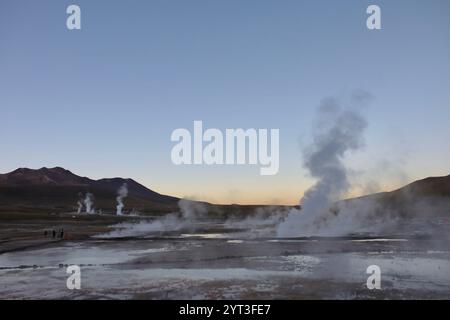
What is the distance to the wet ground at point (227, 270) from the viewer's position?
16.7m

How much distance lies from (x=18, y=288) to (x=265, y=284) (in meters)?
9.68

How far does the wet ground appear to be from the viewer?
16734 mm

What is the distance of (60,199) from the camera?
159750mm

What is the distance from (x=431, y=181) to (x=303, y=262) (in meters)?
168

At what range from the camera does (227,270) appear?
71.7ft
